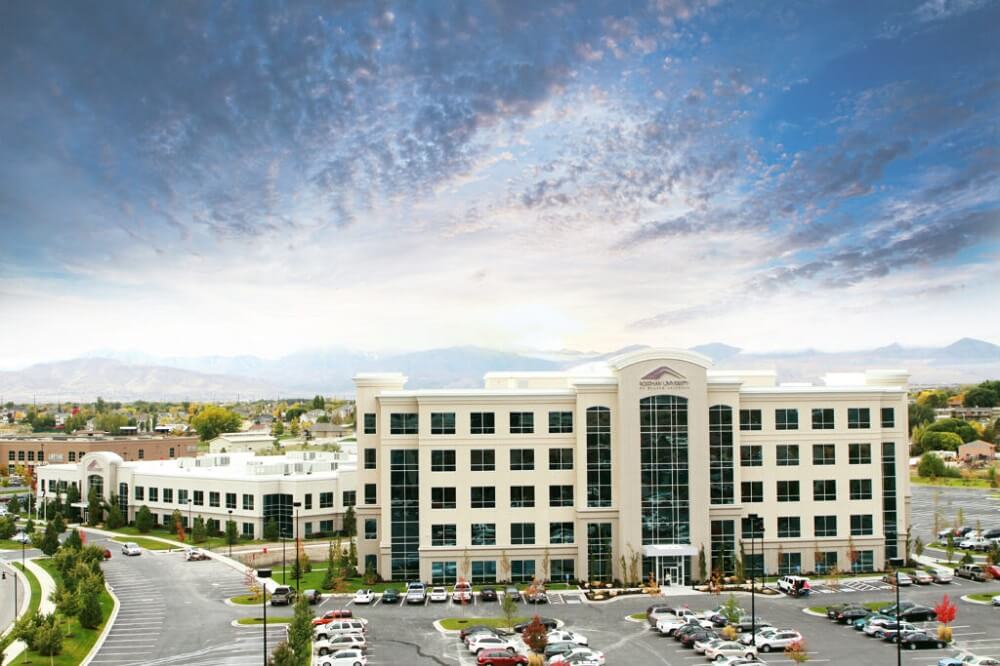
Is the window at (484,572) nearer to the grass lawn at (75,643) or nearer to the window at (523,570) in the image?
the window at (523,570)

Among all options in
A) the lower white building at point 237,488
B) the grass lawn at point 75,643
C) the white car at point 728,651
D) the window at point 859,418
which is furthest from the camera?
the lower white building at point 237,488

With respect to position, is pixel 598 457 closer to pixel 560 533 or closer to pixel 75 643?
pixel 560 533

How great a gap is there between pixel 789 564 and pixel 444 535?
28232mm

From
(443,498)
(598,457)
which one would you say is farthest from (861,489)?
(443,498)

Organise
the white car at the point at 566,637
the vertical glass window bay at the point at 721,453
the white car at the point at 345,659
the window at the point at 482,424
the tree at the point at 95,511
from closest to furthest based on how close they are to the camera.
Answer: the white car at the point at 345,659
the white car at the point at 566,637
the vertical glass window bay at the point at 721,453
the window at the point at 482,424
the tree at the point at 95,511

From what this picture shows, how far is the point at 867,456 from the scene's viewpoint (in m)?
73.8

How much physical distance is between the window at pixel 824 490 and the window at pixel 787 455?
2.47 metres

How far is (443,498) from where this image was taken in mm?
70188

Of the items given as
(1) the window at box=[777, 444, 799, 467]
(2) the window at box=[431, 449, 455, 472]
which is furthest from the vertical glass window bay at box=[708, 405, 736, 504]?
(2) the window at box=[431, 449, 455, 472]

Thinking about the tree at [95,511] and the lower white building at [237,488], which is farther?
the tree at [95,511]

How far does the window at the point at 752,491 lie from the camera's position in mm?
72250

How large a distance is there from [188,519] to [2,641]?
5401 cm

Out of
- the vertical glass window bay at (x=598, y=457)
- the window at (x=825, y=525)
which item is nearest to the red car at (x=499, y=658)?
the vertical glass window bay at (x=598, y=457)

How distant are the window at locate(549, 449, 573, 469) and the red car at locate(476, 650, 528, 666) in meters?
23.5
